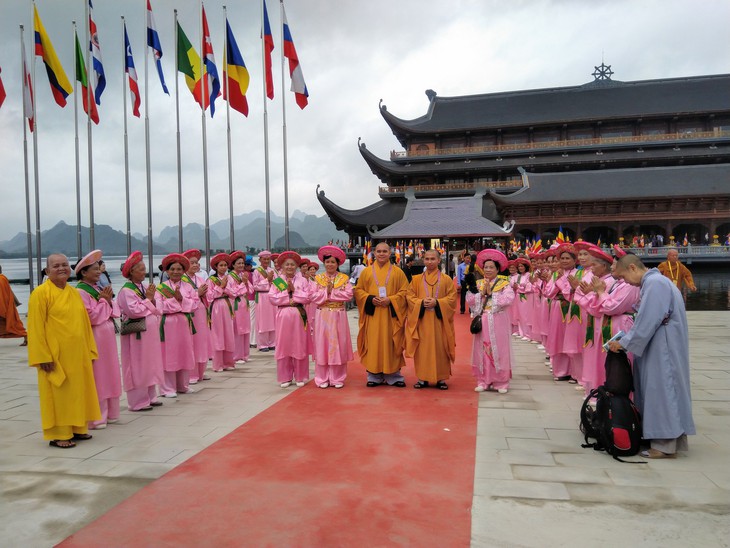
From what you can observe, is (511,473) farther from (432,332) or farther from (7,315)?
(7,315)

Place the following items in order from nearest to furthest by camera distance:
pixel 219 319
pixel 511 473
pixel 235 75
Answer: pixel 511 473 < pixel 219 319 < pixel 235 75

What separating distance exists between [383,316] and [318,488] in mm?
3121

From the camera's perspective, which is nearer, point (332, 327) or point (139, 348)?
point (139, 348)

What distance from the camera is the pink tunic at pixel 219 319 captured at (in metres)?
7.75

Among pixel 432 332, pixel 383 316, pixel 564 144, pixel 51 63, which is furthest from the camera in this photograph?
pixel 564 144

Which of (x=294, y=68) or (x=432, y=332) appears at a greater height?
(x=294, y=68)

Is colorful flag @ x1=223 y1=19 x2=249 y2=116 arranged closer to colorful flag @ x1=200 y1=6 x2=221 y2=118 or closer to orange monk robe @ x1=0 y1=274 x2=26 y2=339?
colorful flag @ x1=200 y1=6 x2=221 y2=118

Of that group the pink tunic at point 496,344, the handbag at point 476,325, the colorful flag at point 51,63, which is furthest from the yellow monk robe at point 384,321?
the colorful flag at point 51,63

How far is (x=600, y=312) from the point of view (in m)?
5.07

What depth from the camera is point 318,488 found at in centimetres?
359

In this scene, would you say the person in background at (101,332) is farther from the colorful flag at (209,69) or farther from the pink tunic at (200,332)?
the colorful flag at (209,69)

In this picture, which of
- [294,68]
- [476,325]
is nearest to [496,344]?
[476,325]

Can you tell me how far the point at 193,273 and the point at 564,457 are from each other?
5.58 meters

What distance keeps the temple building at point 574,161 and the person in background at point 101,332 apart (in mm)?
21165
